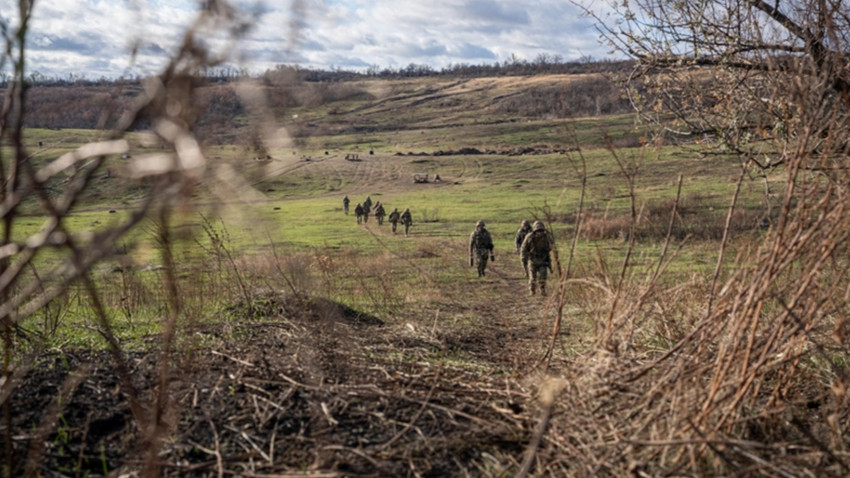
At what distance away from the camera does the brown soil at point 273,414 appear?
11.8 feet

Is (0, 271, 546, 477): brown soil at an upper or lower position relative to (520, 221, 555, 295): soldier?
upper

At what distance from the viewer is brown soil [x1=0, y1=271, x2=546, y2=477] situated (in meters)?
3.61

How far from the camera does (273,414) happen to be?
Answer: 414cm

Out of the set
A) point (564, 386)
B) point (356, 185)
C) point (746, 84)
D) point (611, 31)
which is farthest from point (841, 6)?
point (356, 185)

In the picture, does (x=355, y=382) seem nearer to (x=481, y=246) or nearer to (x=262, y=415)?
(x=262, y=415)

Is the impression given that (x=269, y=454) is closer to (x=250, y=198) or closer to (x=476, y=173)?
(x=250, y=198)

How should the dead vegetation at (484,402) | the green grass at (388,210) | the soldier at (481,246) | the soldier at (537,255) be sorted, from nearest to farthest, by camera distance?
1. the green grass at (388,210)
2. the dead vegetation at (484,402)
3. the soldier at (537,255)
4. the soldier at (481,246)

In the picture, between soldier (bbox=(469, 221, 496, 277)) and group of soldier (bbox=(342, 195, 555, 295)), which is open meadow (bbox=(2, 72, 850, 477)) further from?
soldier (bbox=(469, 221, 496, 277))

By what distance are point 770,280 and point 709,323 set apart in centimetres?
51

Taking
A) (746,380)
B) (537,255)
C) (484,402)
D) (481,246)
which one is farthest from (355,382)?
(481,246)

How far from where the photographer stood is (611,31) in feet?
32.1

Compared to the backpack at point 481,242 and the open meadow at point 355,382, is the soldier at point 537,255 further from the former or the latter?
the open meadow at point 355,382

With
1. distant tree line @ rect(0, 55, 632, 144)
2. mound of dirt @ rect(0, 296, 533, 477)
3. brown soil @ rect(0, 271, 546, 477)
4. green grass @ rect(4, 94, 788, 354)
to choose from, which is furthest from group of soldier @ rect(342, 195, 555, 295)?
distant tree line @ rect(0, 55, 632, 144)

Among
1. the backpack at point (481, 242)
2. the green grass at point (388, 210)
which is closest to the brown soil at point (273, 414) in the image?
the green grass at point (388, 210)
